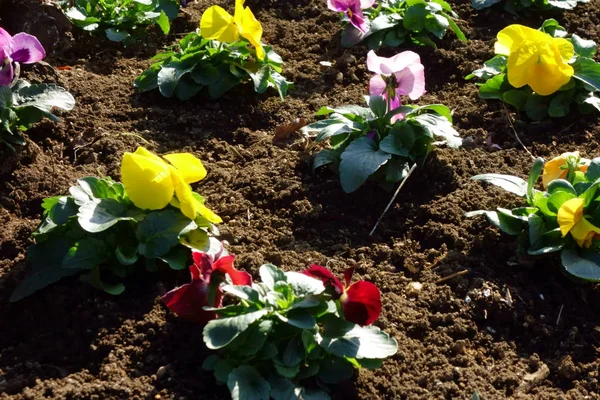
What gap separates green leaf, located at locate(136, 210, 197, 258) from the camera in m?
2.51

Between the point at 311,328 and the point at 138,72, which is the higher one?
the point at 311,328

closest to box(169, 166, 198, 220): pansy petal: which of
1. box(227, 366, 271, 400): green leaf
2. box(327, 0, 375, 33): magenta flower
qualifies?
box(227, 366, 271, 400): green leaf

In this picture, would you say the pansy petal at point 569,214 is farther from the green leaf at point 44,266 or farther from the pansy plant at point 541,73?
the green leaf at point 44,266

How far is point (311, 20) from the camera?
4.32 metres

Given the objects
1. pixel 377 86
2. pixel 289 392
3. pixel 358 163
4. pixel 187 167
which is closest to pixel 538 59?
pixel 377 86

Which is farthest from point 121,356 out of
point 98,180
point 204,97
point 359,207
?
point 204,97

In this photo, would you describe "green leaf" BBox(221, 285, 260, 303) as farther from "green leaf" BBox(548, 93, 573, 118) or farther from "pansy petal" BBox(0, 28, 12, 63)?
"green leaf" BBox(548, 93, 573, 118)

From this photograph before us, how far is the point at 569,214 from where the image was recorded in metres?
2.60

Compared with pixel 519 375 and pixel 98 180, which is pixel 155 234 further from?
pixel 519 375

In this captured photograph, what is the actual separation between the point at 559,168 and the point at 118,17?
87.4 inches

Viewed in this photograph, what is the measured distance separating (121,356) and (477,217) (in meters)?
1.34

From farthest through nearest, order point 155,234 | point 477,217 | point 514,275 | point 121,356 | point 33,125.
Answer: point 33,125 < point 477,217 < point 514,275 < point 155,234 < point 121,356

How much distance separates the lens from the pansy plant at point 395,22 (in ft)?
12.8

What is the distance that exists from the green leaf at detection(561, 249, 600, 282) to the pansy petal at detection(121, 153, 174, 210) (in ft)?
4.13
